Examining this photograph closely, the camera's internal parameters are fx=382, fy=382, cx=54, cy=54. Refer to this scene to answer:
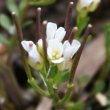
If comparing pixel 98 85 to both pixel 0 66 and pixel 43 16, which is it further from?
pixel 43 16

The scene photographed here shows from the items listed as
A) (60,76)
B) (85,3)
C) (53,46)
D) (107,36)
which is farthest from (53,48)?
(107,36)

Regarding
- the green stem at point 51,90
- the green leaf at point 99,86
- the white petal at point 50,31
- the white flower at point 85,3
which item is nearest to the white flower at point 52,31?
the white petal at point 50,31

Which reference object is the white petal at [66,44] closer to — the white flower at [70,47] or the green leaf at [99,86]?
the white flower at [70,47]

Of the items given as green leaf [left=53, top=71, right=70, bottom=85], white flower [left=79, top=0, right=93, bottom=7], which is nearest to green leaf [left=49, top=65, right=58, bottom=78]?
green leaf [left=53, top=71, right=70, bottom=85]

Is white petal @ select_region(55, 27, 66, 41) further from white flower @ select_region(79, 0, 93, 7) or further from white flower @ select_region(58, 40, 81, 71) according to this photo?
white flower @ select_region(79, 0, 93, 7)

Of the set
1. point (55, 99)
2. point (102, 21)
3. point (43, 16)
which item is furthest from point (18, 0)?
point (55, 99)

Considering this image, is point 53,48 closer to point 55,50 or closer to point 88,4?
point 55,50
